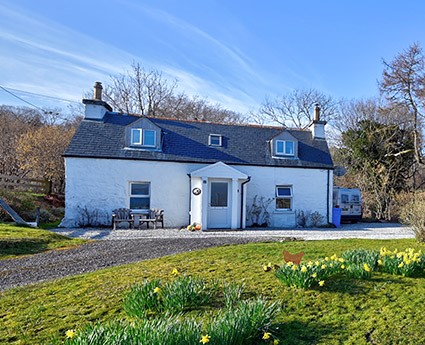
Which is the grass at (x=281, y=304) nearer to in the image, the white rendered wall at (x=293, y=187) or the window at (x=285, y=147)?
the white rendered wall at (x=293, y=187)

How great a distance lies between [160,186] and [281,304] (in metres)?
13.2

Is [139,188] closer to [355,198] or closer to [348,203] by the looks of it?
[348,203]

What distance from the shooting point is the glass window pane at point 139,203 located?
1667cm

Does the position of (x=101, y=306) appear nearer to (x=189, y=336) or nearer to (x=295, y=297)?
(x=189, y=336)

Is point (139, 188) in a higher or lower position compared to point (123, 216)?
higher

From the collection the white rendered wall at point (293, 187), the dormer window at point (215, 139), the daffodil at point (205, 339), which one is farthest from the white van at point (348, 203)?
the daffodil at point (205, 339)

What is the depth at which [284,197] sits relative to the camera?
18.6m

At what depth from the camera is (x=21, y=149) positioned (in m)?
26.2

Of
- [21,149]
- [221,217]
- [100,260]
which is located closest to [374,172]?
[221,217]

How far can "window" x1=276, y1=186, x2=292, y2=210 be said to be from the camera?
18516 millimetres

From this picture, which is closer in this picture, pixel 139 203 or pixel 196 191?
pixel 196 191

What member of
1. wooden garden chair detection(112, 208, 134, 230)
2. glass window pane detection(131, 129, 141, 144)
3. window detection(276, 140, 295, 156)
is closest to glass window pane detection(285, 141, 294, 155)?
window detection(276, 140, 295, 156)

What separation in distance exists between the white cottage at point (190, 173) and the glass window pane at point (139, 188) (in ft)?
0.16

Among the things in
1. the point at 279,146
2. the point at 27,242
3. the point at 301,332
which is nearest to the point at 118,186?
the point at 27,242
